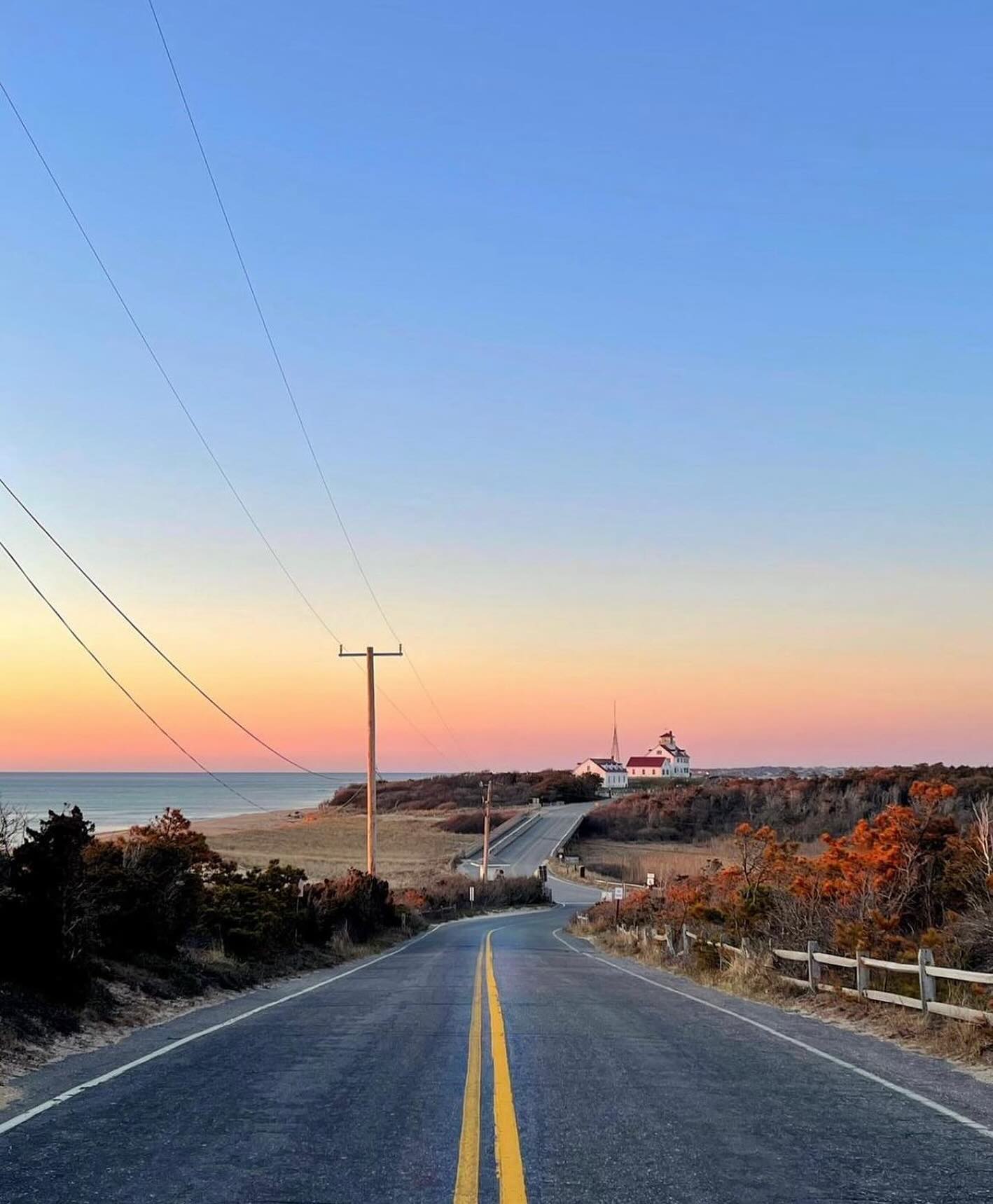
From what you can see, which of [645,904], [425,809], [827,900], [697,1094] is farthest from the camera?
[425,809]

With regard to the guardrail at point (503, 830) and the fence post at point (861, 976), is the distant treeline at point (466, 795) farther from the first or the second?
the fence post at point (861, 976)

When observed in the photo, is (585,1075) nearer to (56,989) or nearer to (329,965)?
(56,989)

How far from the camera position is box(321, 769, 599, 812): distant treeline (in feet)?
540

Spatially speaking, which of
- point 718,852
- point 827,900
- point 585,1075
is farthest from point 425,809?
point 585,1075

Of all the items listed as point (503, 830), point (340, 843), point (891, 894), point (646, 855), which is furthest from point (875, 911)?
point (503, 830)

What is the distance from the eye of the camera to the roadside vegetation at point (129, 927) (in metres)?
13.8

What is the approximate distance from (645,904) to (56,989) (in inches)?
1202

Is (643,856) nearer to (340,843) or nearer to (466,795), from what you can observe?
(340,843)

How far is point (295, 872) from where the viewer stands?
30.0m

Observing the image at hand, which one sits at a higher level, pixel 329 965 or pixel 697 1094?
pixel 697 1094

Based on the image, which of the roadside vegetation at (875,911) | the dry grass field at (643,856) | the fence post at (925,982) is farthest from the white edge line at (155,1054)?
the dry grass field at (643,856)

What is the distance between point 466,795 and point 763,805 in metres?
60.5

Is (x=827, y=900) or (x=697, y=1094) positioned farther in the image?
(x=827, y=900)

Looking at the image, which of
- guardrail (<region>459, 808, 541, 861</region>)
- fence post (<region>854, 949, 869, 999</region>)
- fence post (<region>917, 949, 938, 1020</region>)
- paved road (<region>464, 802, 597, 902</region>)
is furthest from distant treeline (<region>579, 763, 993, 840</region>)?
fence post (<region>917, 949, 938, 1020</region>)
